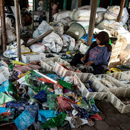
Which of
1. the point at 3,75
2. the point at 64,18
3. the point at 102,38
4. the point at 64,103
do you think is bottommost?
the point at 64,103

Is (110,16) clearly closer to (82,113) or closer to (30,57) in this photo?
(30,57)

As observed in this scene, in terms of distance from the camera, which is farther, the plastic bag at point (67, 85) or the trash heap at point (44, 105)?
the plastic bag at point (67, 85)

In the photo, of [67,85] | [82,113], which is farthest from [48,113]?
[67,85]

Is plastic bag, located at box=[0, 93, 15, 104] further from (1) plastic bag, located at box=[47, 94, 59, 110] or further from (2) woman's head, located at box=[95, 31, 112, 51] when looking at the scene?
(2) woman's head, located at box=[95, 31, 112, 51]

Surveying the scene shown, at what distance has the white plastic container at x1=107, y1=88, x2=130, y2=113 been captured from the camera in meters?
1.98

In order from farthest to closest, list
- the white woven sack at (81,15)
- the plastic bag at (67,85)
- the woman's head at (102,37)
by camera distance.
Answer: the white woven sack at (81,15), the woman's head at (102,37), the plastic bag at (67,85)

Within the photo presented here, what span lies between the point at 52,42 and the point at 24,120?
2913 millimetres

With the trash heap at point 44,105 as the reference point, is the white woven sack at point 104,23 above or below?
above

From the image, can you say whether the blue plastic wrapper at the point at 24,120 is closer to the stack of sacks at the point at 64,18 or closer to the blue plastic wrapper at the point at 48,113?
the blue plastic wrapper at the point at 48,113

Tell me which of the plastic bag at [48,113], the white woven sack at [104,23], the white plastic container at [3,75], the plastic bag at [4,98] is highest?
the white woven sack at [104,23]

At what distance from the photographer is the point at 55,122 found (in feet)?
5.46

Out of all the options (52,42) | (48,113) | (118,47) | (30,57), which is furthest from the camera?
(52,42)

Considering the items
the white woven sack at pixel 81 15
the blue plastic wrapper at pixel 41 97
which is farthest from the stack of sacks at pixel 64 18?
the blue plastic wrapper at pixel 41 97

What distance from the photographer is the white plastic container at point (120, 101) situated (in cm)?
198
